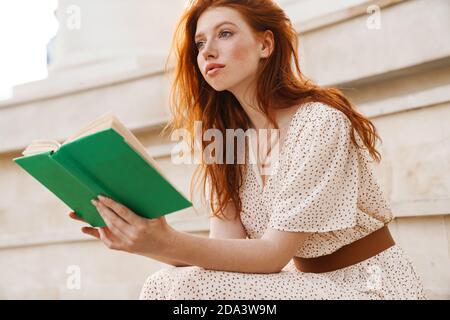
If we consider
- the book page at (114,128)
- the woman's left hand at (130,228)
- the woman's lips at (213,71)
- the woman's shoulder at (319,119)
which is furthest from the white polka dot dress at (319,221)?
the book page at (114,128)

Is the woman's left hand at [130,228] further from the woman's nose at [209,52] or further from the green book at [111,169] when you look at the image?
the woman's nose at [209,52]

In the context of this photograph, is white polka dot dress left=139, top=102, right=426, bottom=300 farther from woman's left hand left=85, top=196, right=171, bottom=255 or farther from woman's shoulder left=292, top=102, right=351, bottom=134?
woman's left hand left=85, top=196, right=171, bottom=255

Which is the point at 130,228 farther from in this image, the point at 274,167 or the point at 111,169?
the point at 274,167

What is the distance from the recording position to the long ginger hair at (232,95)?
6.09ft

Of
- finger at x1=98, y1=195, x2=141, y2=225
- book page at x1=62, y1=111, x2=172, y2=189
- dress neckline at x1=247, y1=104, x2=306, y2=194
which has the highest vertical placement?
dress neckline at x1=247, y1=104, x2=306, y2=194

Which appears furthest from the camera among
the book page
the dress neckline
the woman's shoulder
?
the dress neckline

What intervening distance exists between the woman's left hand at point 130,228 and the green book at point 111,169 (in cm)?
2

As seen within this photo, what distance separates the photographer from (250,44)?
6.24 feet

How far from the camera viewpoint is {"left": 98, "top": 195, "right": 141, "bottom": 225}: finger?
1293mm

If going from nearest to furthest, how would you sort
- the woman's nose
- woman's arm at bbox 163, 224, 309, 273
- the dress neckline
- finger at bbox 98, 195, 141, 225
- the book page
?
the book page < finger at bbox 98, 195, 141, 225 < woman's arm at bbox 163, 224, 309, 273 < the dress neckline < the woman's nose

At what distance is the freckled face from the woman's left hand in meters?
0.66

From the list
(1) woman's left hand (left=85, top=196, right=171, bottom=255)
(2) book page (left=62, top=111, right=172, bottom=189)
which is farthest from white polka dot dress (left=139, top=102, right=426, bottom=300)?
(2) book page (left=62, top=111, right=172, bottom=189)
